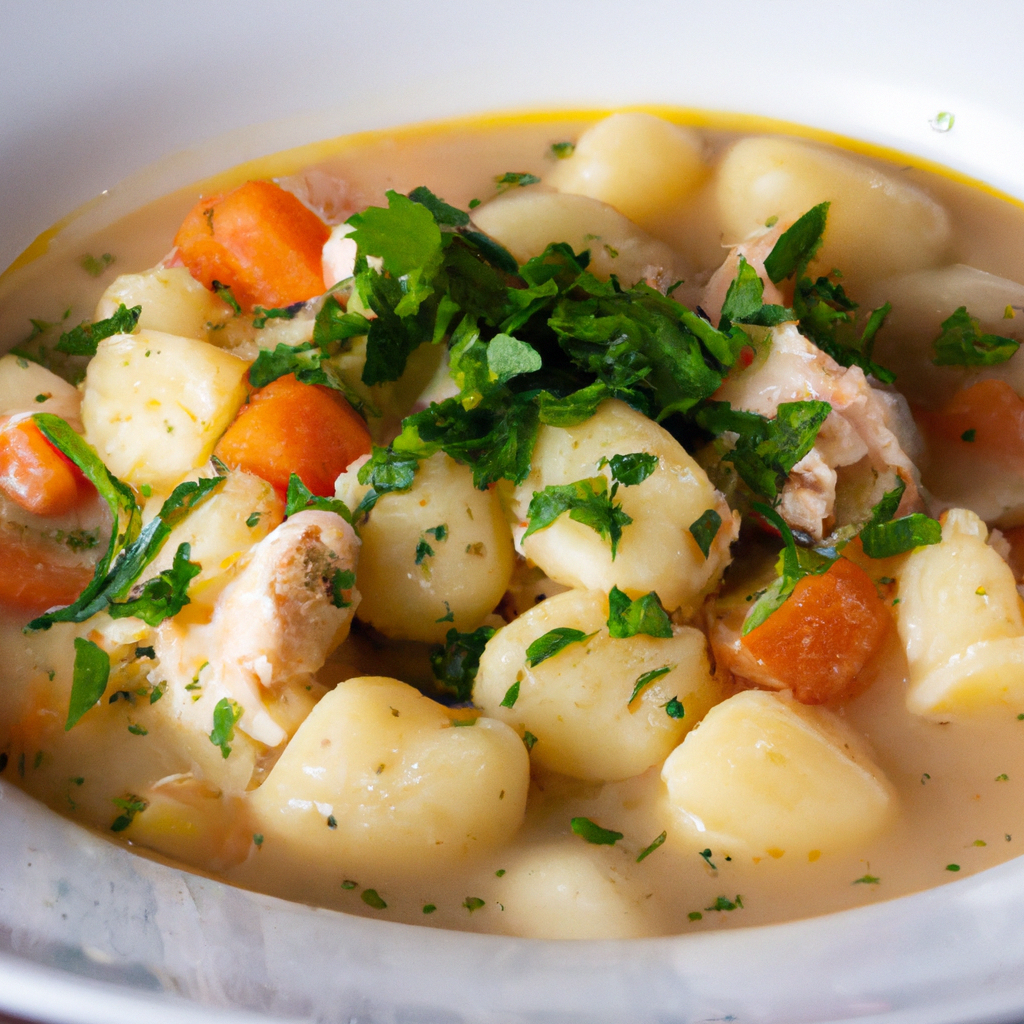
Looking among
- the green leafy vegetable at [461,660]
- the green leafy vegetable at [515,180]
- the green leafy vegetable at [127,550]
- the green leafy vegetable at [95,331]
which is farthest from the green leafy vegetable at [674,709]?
the green leafy vegetable at [515,180]

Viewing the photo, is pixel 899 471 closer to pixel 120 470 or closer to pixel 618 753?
pixel 618 753

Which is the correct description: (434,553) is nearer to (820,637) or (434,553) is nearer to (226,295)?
(820,637)

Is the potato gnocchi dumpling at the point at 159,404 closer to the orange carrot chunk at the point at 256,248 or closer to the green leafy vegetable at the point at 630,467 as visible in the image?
the orange carrot chunk at the point at 256,248

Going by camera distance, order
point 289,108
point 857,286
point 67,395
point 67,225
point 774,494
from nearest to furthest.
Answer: point 774,494
point 67,395
point 857,286
point 67,225
point 289,108

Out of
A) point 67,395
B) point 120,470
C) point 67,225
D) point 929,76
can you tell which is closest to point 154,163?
point 67,225

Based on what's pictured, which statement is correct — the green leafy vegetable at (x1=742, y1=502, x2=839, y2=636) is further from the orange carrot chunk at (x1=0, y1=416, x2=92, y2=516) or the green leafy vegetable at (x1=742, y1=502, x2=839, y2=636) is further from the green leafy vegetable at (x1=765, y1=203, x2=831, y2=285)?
the orange carrot chunk at (x1=0, y1=416, x2=92, y2=516)

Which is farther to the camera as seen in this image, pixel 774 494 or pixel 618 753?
pixel 774 494

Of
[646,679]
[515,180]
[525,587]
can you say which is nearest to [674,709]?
[646,679]
